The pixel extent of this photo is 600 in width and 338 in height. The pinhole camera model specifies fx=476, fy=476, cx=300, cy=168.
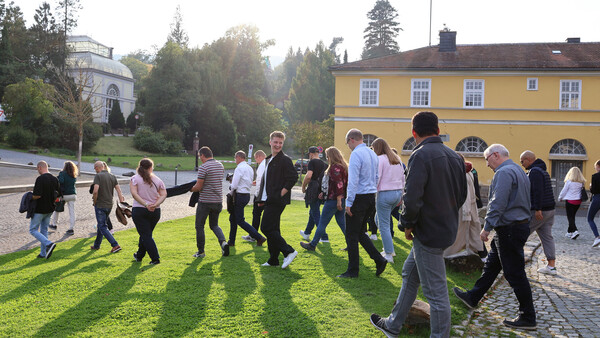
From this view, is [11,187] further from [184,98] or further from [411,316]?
[184,98]

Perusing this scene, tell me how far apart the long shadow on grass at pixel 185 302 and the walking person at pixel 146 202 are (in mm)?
851

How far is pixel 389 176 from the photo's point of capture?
25.2 feet

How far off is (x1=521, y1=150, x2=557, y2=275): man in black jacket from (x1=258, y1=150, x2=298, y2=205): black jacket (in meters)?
3.48

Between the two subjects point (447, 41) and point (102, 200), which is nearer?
point (102, 200)

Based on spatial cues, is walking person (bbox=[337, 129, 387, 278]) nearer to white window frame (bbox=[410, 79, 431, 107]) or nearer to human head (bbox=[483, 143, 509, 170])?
human head (bbox=[483, 143, 509, 170])

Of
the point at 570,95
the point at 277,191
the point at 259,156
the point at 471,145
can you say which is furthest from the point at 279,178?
the point at 570,95

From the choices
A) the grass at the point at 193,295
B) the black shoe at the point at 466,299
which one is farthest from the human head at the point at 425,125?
the black shoe at the point at 466,299

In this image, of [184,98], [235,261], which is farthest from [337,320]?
[184,98]

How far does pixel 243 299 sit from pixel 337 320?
131 centimetres

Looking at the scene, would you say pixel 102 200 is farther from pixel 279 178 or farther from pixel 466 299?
pixel 466 299

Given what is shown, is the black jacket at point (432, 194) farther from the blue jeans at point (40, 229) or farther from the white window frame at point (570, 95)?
the white window frame at point (570, 95)

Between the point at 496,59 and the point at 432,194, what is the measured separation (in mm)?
31029

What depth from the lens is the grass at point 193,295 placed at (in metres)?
4.84

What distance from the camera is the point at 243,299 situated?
579 cm
